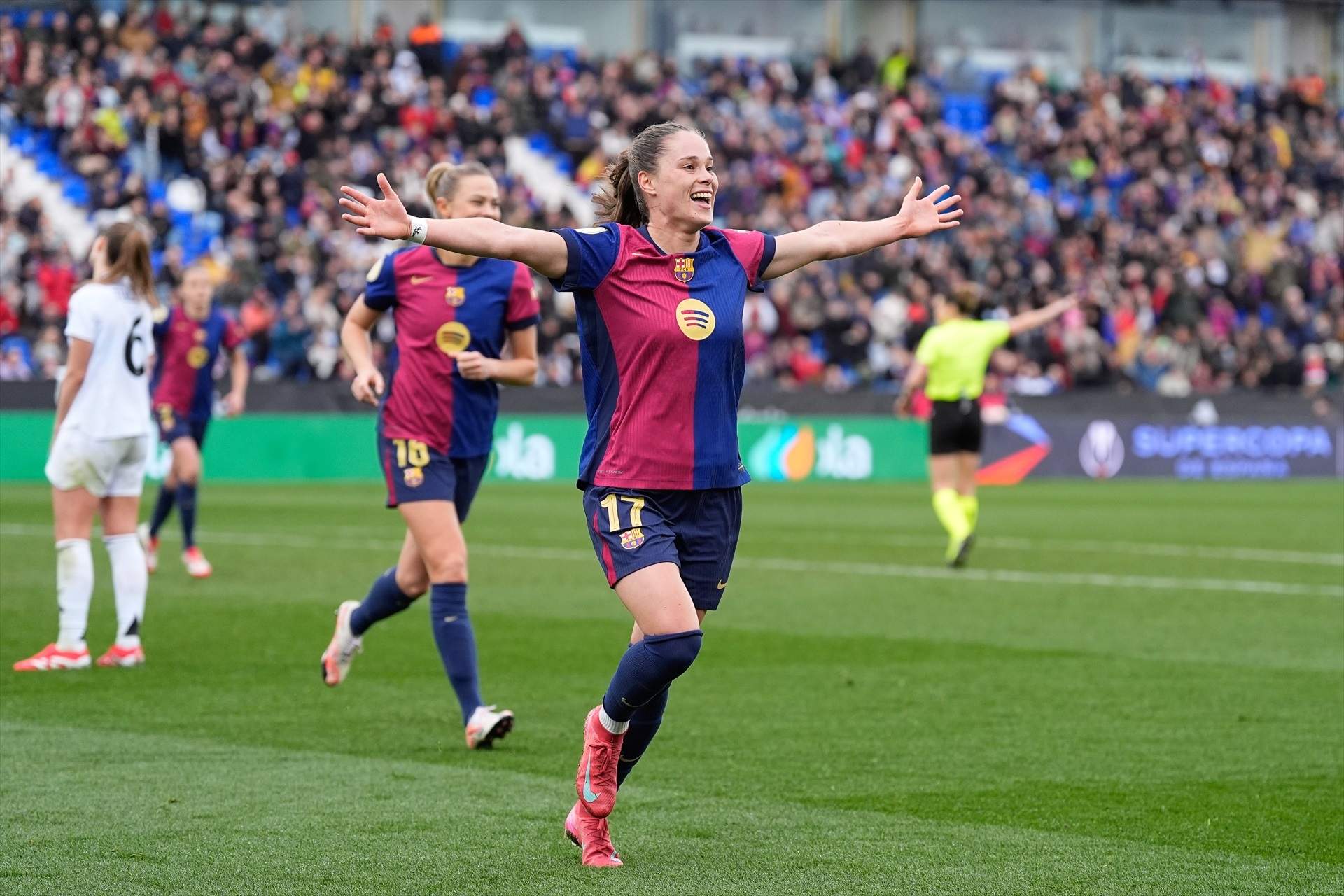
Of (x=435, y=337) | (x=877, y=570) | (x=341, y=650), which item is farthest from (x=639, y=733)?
(x=877, y=570)

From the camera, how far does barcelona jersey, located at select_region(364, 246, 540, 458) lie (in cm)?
809

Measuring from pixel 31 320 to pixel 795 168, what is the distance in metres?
14.9

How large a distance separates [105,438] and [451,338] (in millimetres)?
2135

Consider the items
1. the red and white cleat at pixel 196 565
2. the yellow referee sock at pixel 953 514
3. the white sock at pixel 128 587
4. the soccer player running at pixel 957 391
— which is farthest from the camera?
the soccer player running at pixel 957 391

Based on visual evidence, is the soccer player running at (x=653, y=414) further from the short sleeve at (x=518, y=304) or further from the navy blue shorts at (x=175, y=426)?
the navy blue shorts at (x=175, y=426)

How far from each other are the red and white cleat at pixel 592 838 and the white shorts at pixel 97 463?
4406mm

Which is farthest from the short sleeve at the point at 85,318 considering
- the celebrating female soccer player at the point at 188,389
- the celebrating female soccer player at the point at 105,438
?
the celebrating female soccer player at the point at 188,389

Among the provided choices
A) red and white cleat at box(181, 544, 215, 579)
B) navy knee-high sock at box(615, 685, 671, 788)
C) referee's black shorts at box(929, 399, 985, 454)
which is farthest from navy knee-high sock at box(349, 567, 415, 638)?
→ referee's black shorts at box(929, 399, 985, 454)

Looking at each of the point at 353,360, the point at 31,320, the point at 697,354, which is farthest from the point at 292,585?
the point at 31,320

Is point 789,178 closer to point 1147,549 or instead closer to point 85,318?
point 1147,549

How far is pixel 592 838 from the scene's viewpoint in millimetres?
5562

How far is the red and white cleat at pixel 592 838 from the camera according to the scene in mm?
5512

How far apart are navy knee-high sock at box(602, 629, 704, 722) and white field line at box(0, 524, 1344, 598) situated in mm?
9144

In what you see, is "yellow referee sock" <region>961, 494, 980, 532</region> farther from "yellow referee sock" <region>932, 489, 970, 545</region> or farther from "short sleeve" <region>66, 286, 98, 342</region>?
"short sleeve" <region>66, 286, 98, 342</region>
